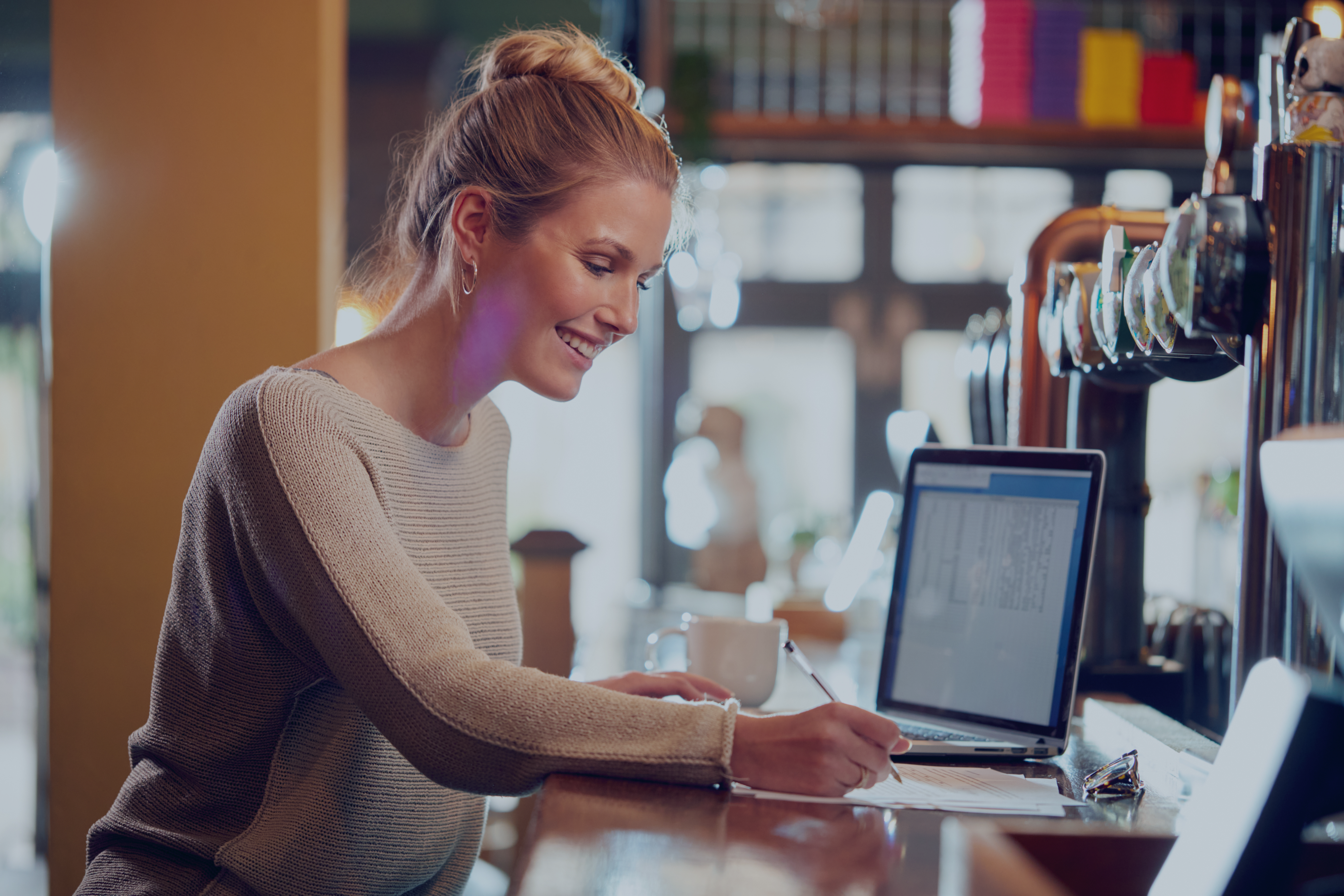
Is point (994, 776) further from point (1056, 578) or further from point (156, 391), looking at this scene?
point (156, 391)

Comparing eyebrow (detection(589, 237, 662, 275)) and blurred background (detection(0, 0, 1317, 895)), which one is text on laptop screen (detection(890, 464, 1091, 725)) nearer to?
eyebrow (detection(589, 237, 662, 275))

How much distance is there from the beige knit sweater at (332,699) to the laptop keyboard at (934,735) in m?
0.33

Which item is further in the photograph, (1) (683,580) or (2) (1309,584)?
(1) (683,580)

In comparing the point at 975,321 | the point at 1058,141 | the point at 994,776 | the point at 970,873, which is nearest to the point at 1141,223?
the point at 994,776

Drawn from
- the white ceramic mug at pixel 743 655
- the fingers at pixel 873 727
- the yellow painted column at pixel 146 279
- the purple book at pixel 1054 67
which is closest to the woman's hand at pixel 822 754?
the fingers at pixel 873 727

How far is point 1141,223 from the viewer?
4.40 ft

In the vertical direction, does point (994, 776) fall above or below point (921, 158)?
below

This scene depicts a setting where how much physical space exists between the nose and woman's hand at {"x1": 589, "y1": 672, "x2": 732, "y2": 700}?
13.4 inches

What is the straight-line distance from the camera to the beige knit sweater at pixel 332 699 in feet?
2.64

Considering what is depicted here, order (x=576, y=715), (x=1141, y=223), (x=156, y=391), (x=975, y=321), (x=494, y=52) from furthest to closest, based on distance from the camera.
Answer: (x=975, y=321), (x=156, y=391), (x=1141, y=223), (x=494, y=52), (x=576, y=715)

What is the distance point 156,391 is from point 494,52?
98 cm

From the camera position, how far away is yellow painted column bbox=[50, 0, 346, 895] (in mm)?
1851

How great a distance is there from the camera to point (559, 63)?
120cm

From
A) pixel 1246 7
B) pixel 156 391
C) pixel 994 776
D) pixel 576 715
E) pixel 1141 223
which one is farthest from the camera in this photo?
pixel 1246 7
